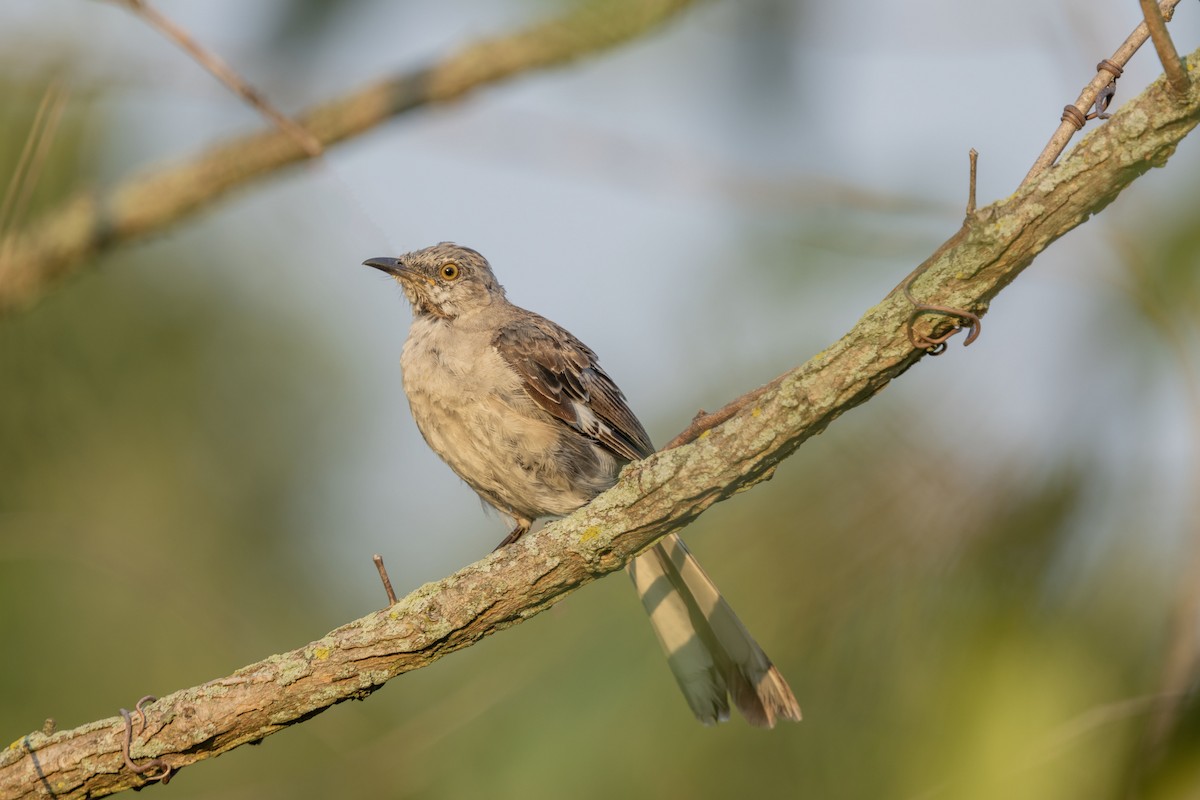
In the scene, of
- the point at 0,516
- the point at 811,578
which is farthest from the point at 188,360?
the point at 811,578

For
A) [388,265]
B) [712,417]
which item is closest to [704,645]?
[712,417]

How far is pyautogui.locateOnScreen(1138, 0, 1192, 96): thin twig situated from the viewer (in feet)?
6.73

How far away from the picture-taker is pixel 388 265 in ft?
17.8

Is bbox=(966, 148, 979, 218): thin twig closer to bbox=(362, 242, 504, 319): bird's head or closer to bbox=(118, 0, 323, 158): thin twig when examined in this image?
bbox=(118, 0, 323, 158): thin twig

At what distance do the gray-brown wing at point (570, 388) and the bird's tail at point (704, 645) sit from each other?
606 mm

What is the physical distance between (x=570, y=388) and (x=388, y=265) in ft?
4.09

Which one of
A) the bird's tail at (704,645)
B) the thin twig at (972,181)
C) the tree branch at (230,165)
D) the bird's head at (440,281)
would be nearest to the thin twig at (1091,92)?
the thin twig at (972,181)

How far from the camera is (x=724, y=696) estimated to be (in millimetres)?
3322

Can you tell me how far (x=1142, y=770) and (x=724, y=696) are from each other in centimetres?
138

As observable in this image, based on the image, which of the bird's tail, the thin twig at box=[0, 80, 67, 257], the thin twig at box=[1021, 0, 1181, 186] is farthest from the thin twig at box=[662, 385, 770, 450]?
the thin twig at box=[0, 80, 67, 257]

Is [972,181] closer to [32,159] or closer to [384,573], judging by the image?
[384,573]

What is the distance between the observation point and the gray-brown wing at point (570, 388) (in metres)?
4.68

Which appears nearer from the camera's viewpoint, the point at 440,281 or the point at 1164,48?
the point at 1164,48

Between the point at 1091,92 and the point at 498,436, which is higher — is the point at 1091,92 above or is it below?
below
